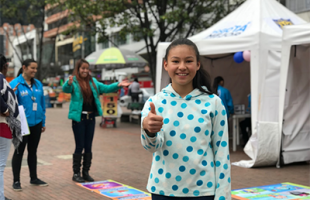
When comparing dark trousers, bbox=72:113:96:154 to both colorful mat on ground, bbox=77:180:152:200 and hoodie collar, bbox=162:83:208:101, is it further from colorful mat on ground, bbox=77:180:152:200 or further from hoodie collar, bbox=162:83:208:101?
hoodie collar, bbox=162:83:208:101

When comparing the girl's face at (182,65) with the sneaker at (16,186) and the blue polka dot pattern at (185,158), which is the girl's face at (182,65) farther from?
the sneaker at (16,186)

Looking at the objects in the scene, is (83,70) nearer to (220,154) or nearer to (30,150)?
(30,150)

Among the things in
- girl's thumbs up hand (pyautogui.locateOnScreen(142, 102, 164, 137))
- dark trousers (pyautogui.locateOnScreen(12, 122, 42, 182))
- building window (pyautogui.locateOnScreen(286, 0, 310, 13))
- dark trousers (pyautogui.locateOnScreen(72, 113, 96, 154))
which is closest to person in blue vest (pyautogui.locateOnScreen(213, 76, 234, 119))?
dark trousers (pyautogui.locateOnScreen(72, 113, 96, 154))

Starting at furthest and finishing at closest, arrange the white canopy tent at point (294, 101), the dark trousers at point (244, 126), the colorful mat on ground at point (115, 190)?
1. the dark trousers at point (244, 126)
2. the white canopy tent at point (294, 101)
3. the colorful mat on ground at point (115, 190)

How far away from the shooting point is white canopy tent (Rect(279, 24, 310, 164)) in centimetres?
828

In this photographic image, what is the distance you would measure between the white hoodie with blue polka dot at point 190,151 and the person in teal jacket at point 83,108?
4.08 meters

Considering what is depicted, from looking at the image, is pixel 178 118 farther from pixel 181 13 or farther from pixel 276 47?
pixel 181 13

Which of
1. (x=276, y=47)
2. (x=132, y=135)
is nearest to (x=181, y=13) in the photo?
(x=132, y=135)

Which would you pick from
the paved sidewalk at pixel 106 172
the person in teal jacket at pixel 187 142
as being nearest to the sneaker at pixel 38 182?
the paved sidewalk at pixel 106 172

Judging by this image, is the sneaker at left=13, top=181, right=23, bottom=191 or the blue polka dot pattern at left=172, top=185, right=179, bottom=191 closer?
the blue polka dot pattern at left=172, top=185, right=179, bottom=191

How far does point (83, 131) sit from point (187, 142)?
438cm

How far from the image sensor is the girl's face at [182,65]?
2596mm

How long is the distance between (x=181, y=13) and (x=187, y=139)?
1475cm

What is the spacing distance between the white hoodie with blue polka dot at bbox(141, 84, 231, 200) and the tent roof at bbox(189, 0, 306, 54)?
6.38 metres
